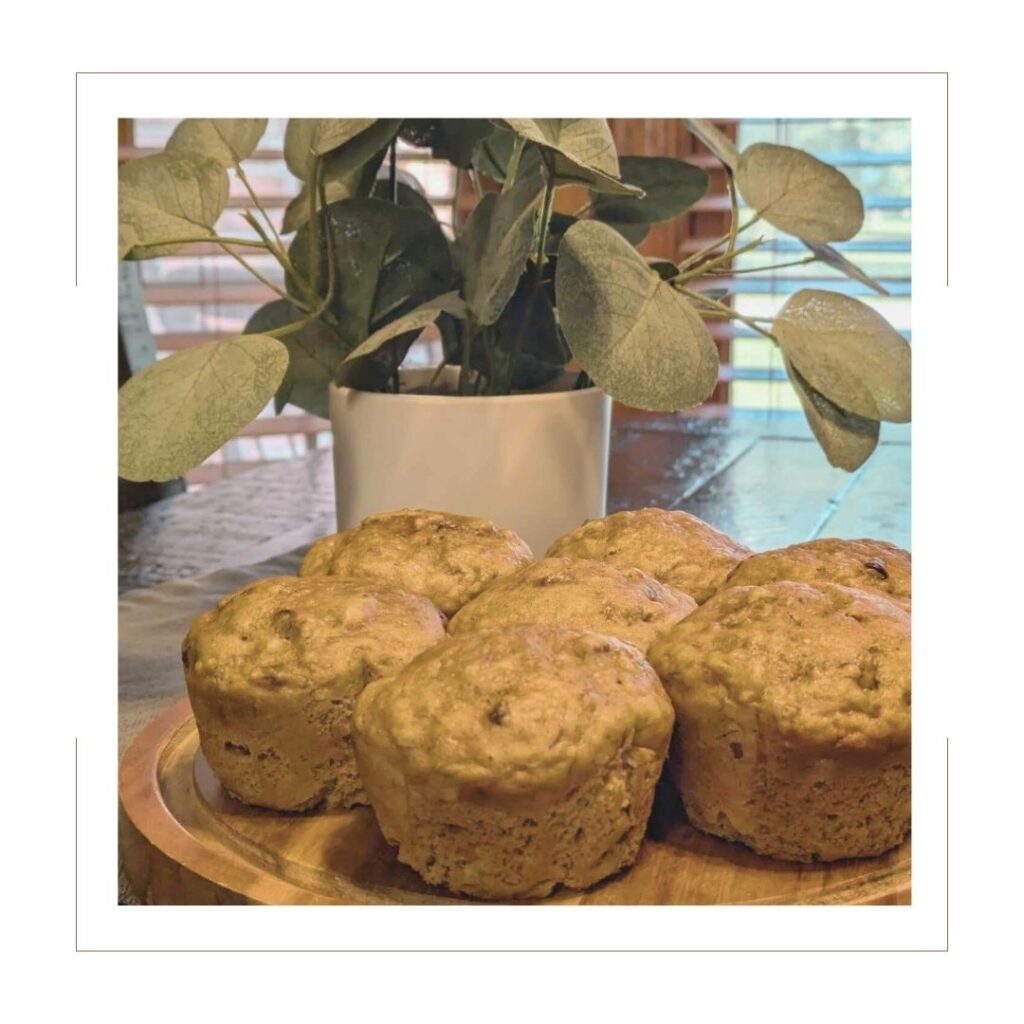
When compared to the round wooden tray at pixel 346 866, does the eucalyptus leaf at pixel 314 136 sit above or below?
above

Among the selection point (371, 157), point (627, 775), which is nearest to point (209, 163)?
point (371, 157)

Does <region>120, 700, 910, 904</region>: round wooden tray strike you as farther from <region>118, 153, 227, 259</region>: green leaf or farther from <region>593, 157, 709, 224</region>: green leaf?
<region>593, 157, 709, 224</region>: green leaf

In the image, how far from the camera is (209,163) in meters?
1.13

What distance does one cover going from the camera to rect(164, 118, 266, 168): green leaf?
1.18 m

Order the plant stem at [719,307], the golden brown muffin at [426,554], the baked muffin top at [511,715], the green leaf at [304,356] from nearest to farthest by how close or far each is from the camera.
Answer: the baked muffin top at [511,715] → the golden brown muffin at [426,554] → the plant stem at [719,307] → the green leaf at [304,356]

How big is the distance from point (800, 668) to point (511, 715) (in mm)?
189

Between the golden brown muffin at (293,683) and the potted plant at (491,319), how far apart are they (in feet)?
0.66

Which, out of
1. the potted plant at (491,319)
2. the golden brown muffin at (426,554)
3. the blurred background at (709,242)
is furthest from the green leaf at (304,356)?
the blurred background at (709,242)

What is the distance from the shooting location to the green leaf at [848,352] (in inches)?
44.3

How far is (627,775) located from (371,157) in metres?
0.65

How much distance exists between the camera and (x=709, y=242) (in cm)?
351

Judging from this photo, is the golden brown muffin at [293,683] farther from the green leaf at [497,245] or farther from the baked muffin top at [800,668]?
the green leaf at [497,245]

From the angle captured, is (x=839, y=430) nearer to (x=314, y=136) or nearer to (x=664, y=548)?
(x=664, y=548)

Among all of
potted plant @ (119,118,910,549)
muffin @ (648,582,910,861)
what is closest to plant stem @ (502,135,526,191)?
potted plant @ (119,118,910,549)
